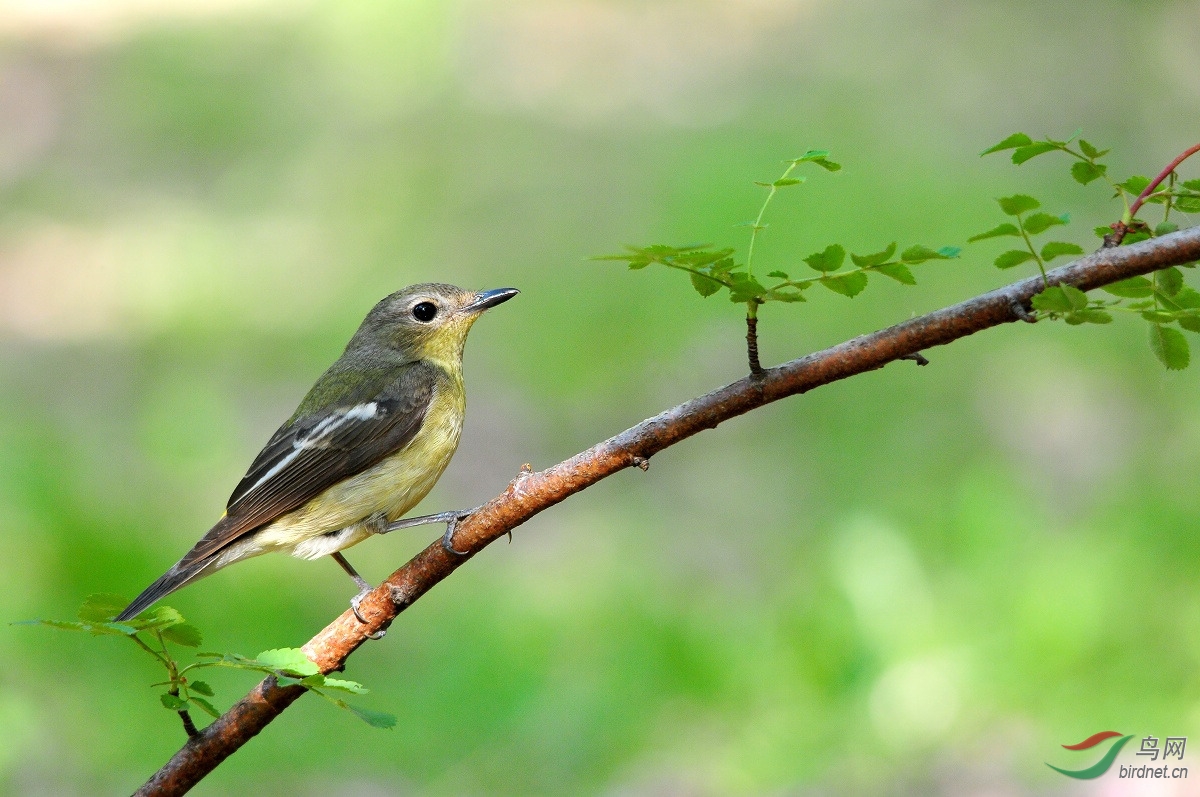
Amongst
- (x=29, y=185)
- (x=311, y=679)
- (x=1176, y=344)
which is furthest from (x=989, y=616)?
(x=29, y=185)

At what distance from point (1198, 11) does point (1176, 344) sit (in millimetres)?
7785

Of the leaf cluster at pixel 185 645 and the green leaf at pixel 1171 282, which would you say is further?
the green leaf at pixel 1171 282

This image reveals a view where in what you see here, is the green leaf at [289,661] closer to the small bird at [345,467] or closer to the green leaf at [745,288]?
the green leaf at [745,288]

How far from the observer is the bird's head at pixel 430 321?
13.1ft

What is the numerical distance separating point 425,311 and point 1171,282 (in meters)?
2.72

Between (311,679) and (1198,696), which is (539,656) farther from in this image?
(311,679)

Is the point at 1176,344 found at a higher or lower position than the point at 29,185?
Answer: lower

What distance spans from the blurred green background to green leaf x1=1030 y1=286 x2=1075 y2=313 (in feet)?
10.2

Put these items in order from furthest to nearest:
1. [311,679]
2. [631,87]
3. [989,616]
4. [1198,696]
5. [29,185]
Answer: [631,87] < [29,185] < [989,616] < [1198,696] < [311,679]

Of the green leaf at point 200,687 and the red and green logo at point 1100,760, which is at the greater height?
the red and green logo at point 1100,760

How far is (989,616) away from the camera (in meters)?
4.74

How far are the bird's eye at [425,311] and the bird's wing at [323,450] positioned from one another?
0.32m

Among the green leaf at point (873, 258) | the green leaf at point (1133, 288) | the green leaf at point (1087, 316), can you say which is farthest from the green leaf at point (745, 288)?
the green leaf at point (1133, 288)

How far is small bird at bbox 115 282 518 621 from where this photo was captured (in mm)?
3236
